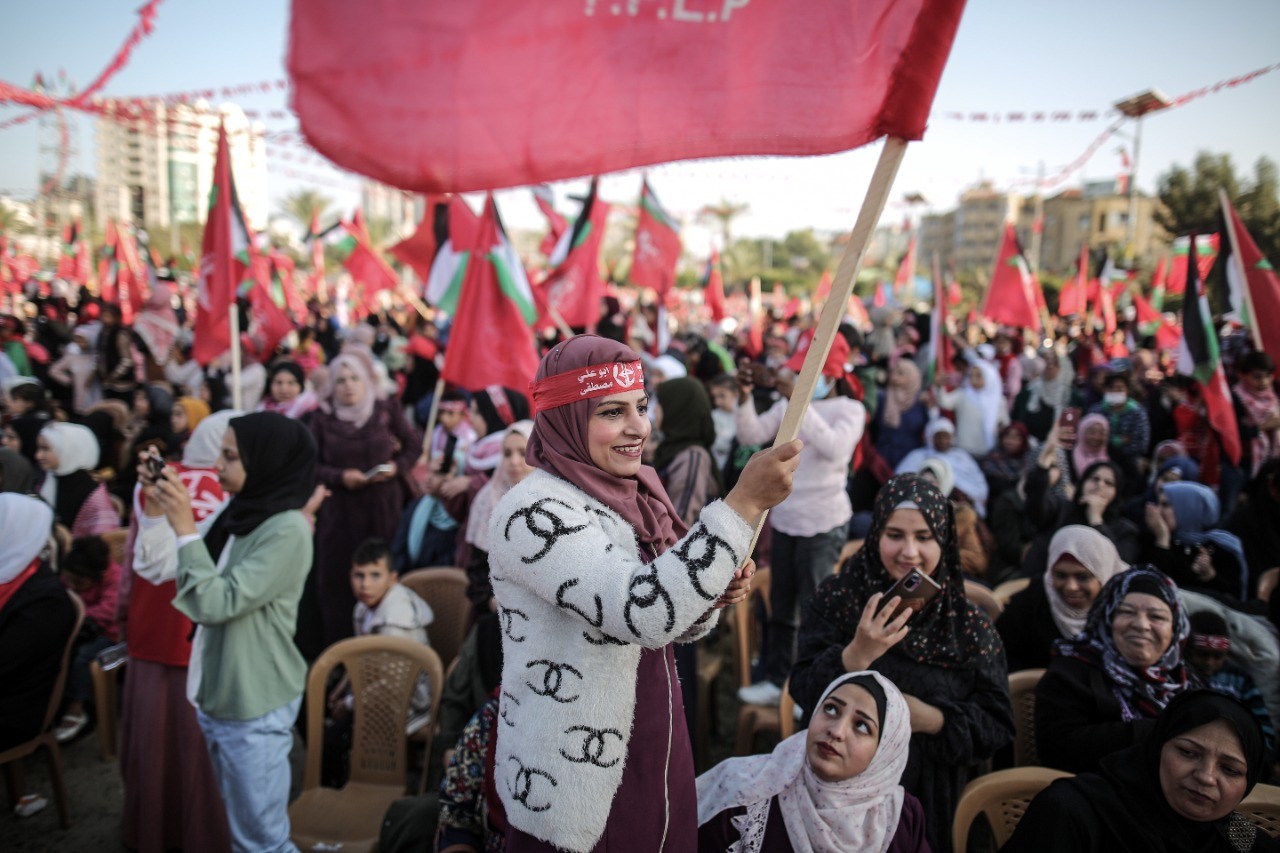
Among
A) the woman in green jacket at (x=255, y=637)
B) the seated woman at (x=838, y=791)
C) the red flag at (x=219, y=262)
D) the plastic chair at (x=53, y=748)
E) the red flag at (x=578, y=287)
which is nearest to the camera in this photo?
the seated woman at (x=838, y=791)

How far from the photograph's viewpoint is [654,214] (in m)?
9.30

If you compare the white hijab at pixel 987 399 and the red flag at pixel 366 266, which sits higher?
the red flag at pixel 366 266

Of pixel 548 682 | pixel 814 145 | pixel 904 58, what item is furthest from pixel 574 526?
pixel 904 58

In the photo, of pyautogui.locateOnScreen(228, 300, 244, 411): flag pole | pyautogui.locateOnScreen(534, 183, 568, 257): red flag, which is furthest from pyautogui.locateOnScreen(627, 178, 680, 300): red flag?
pyautogui.locateOnScreen(228, 300, 244, 411): flag pole

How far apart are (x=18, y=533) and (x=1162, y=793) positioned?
3.94 meters

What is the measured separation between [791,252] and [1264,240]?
217 ft

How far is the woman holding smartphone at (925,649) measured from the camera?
2371 millimetres

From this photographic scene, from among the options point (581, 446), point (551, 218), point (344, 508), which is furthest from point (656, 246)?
point (581, 446)

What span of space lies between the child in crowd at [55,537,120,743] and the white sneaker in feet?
10.8

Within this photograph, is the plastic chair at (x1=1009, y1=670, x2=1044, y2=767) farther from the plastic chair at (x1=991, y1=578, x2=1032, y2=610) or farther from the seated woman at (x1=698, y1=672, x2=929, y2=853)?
the seated woman at (x1=698, y1=672, x2=929, y2=853)

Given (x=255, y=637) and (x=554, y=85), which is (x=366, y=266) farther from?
(x=554, y=85)

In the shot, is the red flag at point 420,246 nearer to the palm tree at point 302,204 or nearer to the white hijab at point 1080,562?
the white hijab at point 1080,562

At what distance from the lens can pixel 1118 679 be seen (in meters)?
2.61

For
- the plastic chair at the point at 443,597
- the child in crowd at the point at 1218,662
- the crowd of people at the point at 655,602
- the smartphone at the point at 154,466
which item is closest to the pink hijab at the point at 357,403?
the crowd of people at the point at 655,602
